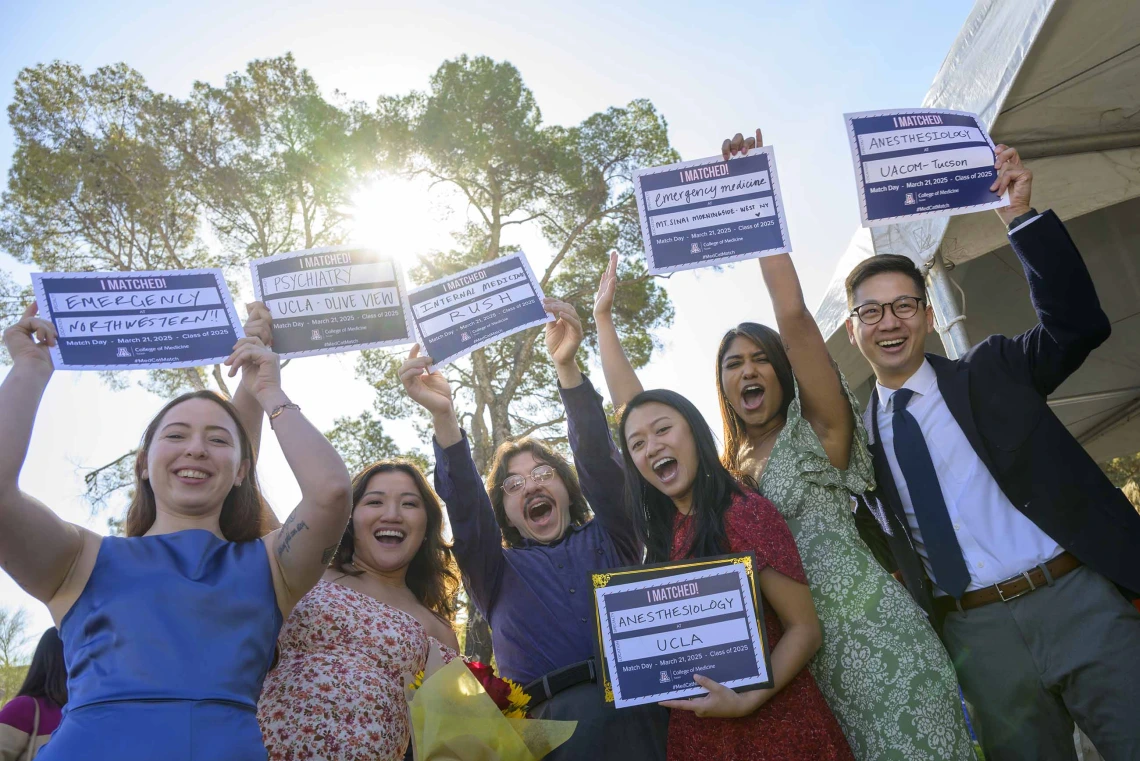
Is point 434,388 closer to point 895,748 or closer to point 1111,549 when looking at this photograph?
point 895,748

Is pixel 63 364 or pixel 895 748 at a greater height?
pixel 63 364

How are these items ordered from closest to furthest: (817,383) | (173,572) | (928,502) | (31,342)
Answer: (173,572) < (31,342) < (928,502) < (817,383)

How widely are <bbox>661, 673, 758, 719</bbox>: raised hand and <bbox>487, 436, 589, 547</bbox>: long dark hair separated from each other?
119 centimetres

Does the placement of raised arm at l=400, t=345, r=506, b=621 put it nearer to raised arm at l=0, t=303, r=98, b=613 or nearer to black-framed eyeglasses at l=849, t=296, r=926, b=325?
raised arm at l=0, t=303, r=98, b=613

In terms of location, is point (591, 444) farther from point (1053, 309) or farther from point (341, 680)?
point (1053, 309)

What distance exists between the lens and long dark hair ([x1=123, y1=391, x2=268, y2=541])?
7.69 ft

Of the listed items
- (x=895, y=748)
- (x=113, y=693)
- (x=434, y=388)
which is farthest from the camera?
(x=434, y=388)

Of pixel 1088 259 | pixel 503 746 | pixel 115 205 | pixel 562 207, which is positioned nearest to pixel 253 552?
pixel 503 746

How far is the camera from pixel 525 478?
320 cm

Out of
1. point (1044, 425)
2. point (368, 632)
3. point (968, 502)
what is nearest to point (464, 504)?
point (368, 632)

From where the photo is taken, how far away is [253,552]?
7.18 feet

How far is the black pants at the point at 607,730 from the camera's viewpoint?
94.3 inches

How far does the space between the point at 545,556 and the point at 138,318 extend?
1.60 metres

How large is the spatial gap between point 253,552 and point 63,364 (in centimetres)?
107
